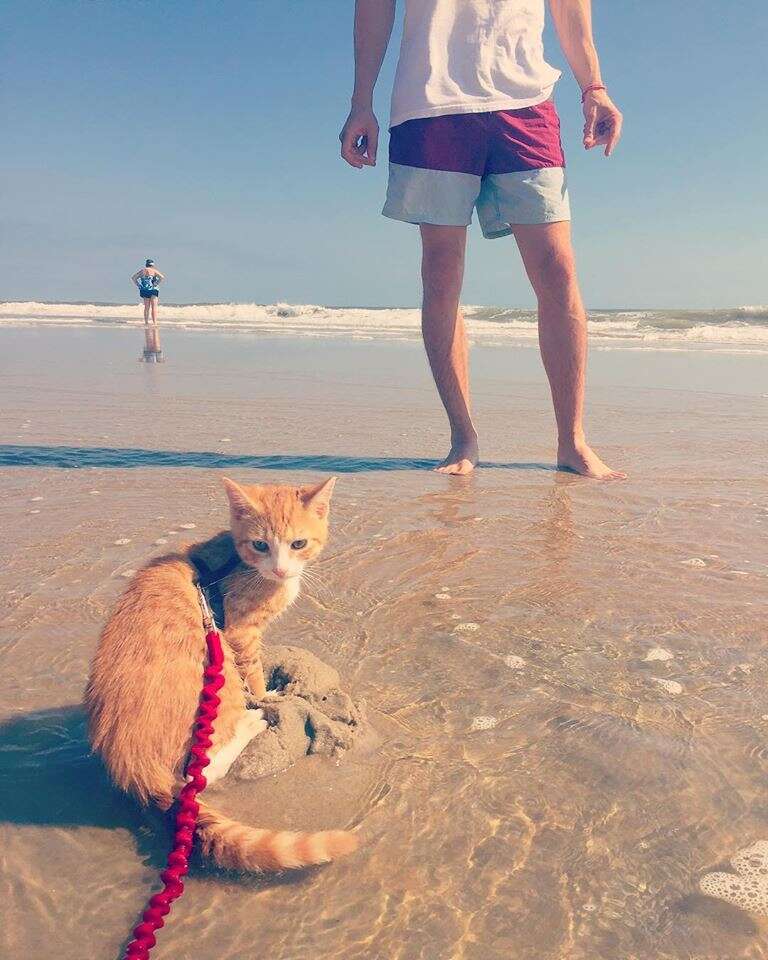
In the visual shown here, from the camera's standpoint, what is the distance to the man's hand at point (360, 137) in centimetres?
388

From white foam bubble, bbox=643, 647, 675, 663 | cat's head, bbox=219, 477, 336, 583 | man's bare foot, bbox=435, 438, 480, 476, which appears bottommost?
white foam bubble, bbox=643, 647, 675, 663

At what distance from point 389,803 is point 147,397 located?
554cm

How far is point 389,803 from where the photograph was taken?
4.55ft

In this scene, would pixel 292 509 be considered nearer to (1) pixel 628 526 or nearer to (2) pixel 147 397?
(1) pixel 628 526

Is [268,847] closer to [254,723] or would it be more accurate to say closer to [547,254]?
[254,723]

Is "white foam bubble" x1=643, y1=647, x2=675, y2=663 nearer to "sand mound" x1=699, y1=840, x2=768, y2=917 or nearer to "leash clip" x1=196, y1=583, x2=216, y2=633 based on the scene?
"sand mound" x1=699, y1=840, x2=768, y2=917

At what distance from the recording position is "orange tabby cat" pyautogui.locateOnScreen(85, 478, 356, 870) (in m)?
1.22

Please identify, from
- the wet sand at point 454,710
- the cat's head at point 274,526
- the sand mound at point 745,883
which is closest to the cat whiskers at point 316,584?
the wet sand at point 454,710

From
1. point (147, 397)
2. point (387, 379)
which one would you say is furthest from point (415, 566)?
point (387, 379)

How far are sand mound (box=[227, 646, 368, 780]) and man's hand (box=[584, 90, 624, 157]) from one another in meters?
3.20

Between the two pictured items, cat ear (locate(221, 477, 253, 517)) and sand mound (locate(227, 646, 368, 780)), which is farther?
cat ear (locate(221, 477, 253, 517))

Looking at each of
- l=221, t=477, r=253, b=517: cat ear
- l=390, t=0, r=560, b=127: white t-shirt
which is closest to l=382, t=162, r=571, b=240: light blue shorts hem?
l=390, t=0, r=560, b=127: white t-shirt

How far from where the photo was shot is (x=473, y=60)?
3.59 m

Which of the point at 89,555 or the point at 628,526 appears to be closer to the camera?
the point at 89,555
